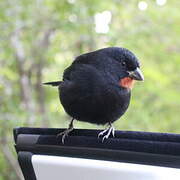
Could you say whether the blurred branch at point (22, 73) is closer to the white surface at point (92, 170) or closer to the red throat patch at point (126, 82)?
the red throat patch at point (126, 82)

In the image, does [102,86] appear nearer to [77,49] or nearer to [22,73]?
[22,73]

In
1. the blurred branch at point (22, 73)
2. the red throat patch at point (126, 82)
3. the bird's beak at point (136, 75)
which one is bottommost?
the blurred branch at point (22, 73)

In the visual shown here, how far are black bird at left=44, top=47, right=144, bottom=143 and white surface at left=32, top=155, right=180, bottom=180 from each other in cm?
57

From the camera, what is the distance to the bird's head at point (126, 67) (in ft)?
6.75

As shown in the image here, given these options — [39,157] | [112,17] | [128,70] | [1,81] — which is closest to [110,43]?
[112,17]

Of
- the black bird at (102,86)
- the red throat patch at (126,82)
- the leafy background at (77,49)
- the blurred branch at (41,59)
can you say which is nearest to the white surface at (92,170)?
the black bird at (102,86)

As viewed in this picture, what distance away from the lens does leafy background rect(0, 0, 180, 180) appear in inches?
162

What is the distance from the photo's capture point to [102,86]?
1.99 meters

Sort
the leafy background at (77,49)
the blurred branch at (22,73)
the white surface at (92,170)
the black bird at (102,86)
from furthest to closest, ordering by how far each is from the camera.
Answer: the blurred branch at (22,73)
the leafy background at (77,49)
the black bird at (102,86)
the white surface at (92,170)

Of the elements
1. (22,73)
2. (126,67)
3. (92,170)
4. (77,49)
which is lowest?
(22,73)

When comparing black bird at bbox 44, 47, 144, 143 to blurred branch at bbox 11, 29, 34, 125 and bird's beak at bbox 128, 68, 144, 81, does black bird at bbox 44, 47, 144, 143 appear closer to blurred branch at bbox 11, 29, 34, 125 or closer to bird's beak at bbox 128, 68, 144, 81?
bird's beak at bbox 128, 68, 144, 81

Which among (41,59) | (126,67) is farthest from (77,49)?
(126,67)

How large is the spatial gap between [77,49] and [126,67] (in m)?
2.93

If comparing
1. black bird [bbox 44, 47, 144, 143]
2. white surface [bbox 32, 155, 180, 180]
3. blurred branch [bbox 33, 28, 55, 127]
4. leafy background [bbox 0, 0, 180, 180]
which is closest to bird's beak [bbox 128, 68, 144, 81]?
black bird [bbox 44, 47, 144, 143]
